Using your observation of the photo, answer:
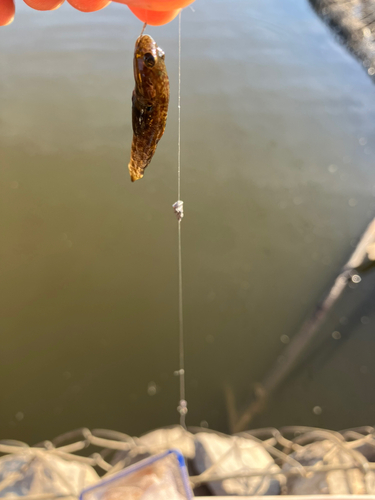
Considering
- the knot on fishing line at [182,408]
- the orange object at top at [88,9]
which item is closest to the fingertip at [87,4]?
the orange object at top at [88,9]

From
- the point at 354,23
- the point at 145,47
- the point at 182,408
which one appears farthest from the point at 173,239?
the point at 354,23

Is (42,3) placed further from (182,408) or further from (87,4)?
(182,408)

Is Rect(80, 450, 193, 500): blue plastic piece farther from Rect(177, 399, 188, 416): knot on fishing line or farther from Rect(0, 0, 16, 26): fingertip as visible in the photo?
Rect(0, 0, 16, 26): fingertip

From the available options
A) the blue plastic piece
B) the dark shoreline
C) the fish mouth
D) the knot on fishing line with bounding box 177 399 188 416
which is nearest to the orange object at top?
the fish mouth

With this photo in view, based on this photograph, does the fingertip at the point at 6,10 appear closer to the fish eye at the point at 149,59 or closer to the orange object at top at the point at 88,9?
the orange object at top at the point at 88,9

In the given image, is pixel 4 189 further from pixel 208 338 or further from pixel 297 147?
pixel 297 147
